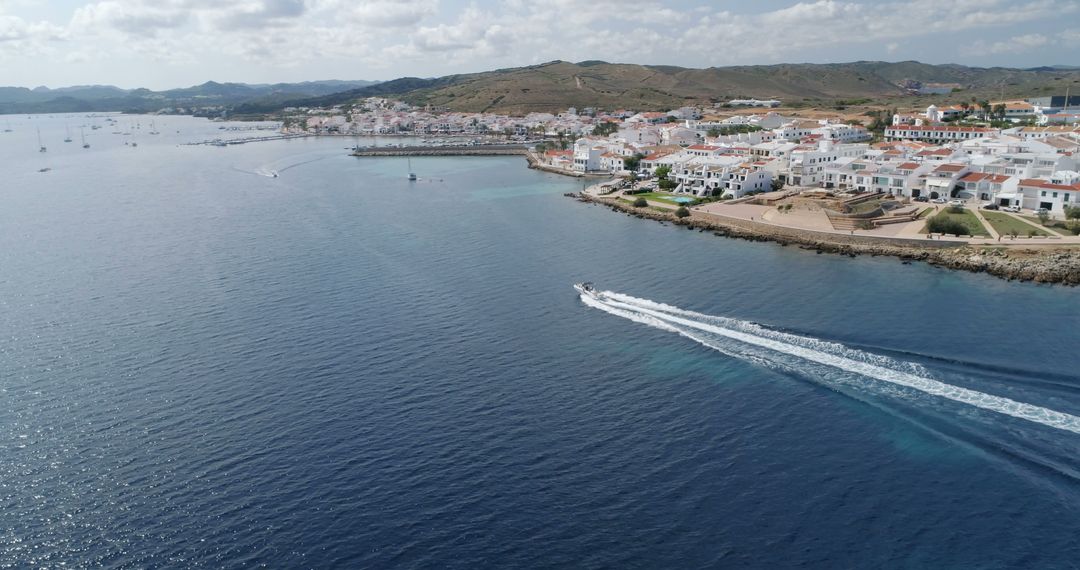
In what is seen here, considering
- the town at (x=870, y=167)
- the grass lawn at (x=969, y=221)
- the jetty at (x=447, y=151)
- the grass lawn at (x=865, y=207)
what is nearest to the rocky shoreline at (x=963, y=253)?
the town at (x=870, y=167)

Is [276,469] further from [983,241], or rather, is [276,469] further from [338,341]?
[983,241]

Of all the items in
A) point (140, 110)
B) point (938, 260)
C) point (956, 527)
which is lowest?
point (956, 527)

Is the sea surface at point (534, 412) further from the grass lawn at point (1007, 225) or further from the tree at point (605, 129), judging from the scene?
the tree at point (605, 129)

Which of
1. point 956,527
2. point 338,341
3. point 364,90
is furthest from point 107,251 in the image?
point 364,90

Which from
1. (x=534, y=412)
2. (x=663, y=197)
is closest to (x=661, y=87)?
(x=663, y=197)

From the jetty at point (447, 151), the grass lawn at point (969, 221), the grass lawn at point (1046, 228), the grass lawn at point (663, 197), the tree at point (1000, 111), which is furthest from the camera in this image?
the jetty at point (447, 151)

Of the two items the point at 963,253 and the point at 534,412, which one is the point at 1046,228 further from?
the point at 534,412
